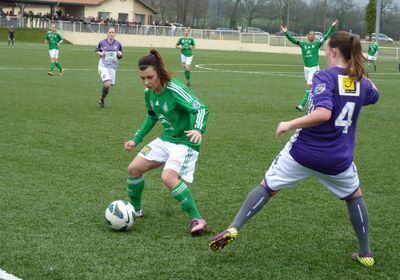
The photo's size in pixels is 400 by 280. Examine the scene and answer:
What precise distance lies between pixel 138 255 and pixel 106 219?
0.78 meters

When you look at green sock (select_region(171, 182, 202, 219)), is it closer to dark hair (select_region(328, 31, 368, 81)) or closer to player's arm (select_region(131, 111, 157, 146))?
player's arm (select_region(131, 111, 157, 146))

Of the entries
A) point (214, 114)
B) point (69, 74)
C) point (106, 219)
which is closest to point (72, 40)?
point (69, 74)

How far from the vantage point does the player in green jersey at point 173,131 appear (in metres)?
5.75

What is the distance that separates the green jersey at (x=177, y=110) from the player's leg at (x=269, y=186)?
873 millimetres

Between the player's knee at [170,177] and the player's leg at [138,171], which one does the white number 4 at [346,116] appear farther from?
the player's leg at [138,171]

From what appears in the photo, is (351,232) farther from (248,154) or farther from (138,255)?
(248,154)

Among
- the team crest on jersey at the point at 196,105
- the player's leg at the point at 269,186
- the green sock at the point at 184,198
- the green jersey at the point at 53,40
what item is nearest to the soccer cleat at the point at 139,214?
the green sock at the point at 184,198

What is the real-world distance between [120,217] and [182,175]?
65 cm

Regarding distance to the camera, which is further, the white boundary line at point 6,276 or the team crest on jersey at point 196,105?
the team crest on jersey at point 196,105

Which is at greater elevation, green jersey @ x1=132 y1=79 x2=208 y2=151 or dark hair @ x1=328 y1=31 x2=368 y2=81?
dark hair @ x1=328 y1=31 x2=368 y2=81

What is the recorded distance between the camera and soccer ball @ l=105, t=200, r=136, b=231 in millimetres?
5812

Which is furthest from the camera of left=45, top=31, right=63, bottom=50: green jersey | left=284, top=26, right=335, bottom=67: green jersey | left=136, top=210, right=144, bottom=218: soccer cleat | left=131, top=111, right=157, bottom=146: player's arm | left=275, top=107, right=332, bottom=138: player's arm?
left=45, top=31, right=63, bottom=50: green jersey

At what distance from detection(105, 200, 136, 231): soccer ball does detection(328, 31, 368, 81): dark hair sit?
231 cm

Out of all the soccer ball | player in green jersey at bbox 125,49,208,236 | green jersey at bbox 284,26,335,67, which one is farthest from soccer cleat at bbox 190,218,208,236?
green jersey at bbox 284,26,335,67
